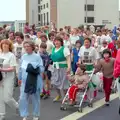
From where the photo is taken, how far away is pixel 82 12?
8781 cm

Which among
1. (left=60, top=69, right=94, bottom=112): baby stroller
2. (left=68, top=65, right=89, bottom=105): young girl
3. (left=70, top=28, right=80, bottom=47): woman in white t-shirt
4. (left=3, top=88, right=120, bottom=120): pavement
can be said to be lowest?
(left=3, top=88, right=120, bottom=120): pavement

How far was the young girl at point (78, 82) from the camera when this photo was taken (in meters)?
9.14

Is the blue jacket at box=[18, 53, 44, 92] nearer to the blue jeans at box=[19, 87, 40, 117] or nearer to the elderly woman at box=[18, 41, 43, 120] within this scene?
the elderly woman at box=[18, 41, 43, 120]

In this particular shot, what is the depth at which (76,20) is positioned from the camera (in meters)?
87.8

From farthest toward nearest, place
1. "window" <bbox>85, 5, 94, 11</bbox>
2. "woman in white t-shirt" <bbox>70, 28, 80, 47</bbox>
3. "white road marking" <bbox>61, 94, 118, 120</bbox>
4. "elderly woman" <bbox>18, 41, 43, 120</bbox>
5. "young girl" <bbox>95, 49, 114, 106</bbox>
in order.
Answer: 1. "window" <bbox>85, 5, 94, 11</bbox>
2. "woman in white t-shirt" <bbox>70, 28, 80, 47</bbox>
3. "young girl" <bbox>95, 49, 114, 106</bbox>
4. "white road marking" <bbox>61, 94, 118, 120</bbox>
5. "elderly woman" <bbox>18, 41, 43, 120</bbox>

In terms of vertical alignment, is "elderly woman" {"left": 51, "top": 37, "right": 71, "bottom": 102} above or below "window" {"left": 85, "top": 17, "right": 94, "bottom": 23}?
below

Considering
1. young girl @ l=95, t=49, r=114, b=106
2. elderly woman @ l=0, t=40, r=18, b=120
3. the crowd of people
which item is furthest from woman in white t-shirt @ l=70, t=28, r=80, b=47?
elderly woman @ l=0, t=40, r=18, b=120

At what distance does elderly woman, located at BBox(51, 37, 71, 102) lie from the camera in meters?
9.79

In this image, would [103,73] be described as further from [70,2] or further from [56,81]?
[70,2]

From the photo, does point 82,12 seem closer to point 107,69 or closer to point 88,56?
point 88,56

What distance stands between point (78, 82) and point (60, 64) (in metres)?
0.86

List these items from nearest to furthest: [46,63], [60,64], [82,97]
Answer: [82,97] → [60,64] → [46,63]

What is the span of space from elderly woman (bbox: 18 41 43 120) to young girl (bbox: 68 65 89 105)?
1341 mm

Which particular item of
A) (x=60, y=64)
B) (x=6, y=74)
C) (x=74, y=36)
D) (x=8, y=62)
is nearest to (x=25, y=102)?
(x=6, y=74)
